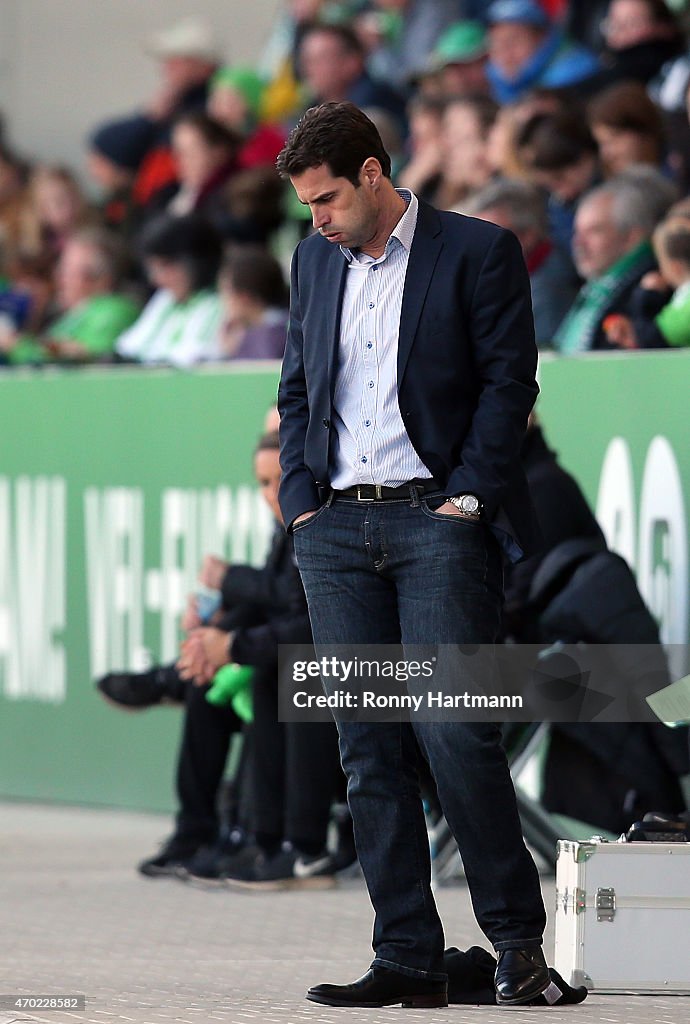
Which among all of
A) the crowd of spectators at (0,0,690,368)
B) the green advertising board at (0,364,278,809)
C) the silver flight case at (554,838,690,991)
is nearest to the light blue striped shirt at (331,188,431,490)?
the silver flight case at (554,838,690,991)

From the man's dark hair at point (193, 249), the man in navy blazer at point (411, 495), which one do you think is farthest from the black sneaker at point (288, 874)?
the man's dark hair at point (193, 249)

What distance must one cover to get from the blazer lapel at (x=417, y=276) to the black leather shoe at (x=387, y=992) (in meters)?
1.26

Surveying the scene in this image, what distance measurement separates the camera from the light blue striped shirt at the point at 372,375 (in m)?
4.54

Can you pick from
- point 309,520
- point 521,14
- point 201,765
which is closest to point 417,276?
point 309,520

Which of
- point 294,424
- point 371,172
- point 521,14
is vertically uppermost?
point 521,14

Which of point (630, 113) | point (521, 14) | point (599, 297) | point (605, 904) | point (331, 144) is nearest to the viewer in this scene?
point (331, 144)

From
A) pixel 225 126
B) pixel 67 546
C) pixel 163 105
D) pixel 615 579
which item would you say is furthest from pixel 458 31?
pixel 615 579

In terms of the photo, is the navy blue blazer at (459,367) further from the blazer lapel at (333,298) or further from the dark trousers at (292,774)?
the dark trousers at (292,774)

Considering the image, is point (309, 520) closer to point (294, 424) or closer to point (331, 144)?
point (294, 424)

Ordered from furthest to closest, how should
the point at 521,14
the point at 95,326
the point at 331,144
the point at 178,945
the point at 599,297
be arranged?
the point at 95,326, the point at 521,14, the point at 599,297, the point at 178,945, the point at 331,144

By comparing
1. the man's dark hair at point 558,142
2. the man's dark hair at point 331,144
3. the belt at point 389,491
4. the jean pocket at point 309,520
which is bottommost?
the jean pocket at point 309,520

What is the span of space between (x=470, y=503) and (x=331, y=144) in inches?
31.3

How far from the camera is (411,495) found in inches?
178

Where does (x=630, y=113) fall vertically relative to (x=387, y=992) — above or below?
above
